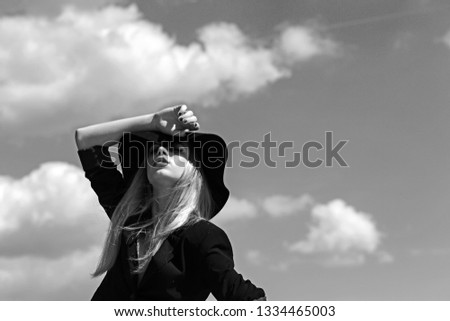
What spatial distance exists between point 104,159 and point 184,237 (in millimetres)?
806

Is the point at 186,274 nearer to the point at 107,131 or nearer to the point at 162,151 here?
the point at 162,151

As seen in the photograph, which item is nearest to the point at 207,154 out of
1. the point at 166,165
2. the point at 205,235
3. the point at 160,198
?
the point at 166,165

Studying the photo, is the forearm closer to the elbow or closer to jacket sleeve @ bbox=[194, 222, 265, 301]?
the elbow

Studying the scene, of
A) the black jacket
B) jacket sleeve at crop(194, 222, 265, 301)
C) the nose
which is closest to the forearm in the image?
the nose

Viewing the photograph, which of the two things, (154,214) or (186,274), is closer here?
(186,274)

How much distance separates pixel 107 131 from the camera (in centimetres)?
418

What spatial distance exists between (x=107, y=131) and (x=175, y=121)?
51cm

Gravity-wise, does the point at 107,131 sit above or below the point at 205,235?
above

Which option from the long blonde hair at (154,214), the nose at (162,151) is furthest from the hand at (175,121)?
the long blonde hair at (154,214)

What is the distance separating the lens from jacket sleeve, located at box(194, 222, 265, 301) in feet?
11.9

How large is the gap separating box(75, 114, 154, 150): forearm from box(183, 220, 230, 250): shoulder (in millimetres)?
722
